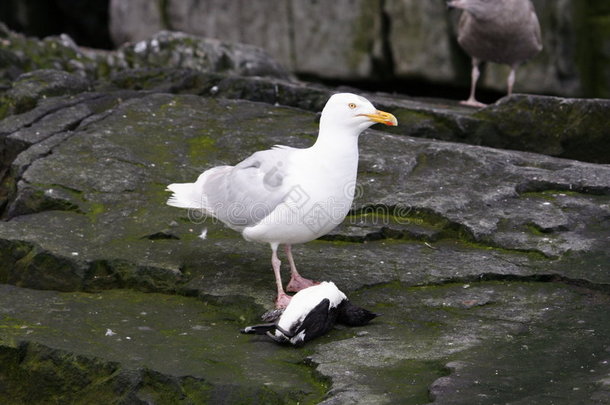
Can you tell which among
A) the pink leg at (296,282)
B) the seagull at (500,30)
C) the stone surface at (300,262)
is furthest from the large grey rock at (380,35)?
the pink leg at (296,282)

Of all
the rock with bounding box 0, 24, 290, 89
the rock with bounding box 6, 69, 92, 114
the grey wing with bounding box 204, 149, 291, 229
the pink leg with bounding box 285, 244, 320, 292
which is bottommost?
the pink leg with bounding box 285, 244, 320, 292

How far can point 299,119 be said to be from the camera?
7.09 meters

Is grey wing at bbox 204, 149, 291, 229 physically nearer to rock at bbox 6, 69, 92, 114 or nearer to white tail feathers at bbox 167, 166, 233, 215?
white tail feathers at bbox 167, 166, 233, 215

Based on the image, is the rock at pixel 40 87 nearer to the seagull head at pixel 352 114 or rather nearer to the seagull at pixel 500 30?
the seagull at pixel 500 30

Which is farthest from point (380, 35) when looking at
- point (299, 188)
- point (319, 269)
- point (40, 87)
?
point (299, 188)

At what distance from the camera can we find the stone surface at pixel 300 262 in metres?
4.04

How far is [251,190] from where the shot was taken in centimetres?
489

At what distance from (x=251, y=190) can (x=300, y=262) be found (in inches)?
22.4

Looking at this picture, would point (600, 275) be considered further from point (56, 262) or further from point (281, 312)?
point (56, 262)

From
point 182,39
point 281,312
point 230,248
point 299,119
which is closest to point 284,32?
point 182,39

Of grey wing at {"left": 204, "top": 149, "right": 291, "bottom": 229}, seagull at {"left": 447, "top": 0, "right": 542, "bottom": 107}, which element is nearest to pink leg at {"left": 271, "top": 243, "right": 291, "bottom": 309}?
grey wing at {"left": 204, "top": 149, "right": 291, "bottom": 229}

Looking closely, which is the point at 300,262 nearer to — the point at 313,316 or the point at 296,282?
the point at 296,282

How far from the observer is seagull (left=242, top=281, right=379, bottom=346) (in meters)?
4.33

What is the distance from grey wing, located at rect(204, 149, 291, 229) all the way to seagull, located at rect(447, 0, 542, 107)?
402cm
